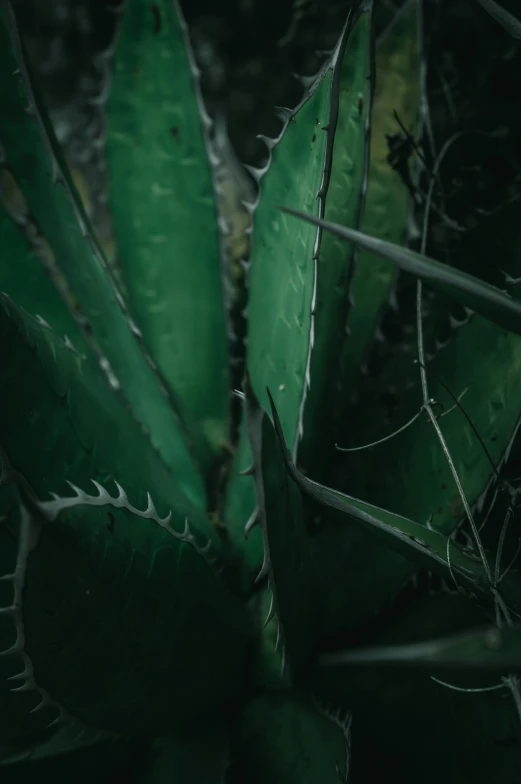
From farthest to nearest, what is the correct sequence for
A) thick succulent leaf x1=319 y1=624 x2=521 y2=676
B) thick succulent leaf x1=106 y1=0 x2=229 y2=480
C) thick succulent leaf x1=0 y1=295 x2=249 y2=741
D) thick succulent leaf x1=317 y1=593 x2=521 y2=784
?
thick succulent leaf x1=106 y1=0 x2=229 y2=480, thick succulent leaf x1=317 y1=593 x2=521 y2=784, thick succulent leaf x1=0 y1=295 x2=249 y2=741, thick succulent leaf x1=319 y1=624 x2=521 y2=676

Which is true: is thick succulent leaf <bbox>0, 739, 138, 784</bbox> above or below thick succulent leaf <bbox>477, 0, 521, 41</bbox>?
below

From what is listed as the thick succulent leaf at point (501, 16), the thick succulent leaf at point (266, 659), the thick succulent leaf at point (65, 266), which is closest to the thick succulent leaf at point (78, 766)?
the thick succulent leaf at point (266, 659)

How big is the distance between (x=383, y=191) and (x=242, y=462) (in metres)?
0.29

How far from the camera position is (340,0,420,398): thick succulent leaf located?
657 mm

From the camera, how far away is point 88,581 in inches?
15.0

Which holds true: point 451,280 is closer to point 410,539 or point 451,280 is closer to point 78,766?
point 410,539

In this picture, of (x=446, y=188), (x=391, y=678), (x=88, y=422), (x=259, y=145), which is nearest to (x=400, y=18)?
(x=446, y=188)

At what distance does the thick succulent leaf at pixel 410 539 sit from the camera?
0.39 meters

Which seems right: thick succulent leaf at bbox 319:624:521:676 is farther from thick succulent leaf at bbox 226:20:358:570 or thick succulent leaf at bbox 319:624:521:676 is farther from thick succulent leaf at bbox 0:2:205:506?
thick succulent leaf at bbox 0:2:205:506

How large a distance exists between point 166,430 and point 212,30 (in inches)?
23.1

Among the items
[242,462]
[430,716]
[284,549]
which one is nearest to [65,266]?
[242,462]

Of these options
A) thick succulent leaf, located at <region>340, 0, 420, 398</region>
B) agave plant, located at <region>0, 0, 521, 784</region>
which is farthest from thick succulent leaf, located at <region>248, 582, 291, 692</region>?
thick succulent leaf, located at <region>340, 0, 420, 398</region>

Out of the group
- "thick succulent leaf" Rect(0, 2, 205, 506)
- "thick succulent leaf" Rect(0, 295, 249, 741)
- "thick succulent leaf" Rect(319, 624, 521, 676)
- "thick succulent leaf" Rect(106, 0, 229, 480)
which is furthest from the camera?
"thick succulent leaf" Rect(106, 0, 229, 480)

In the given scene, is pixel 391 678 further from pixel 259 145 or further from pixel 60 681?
pixel 259 145
